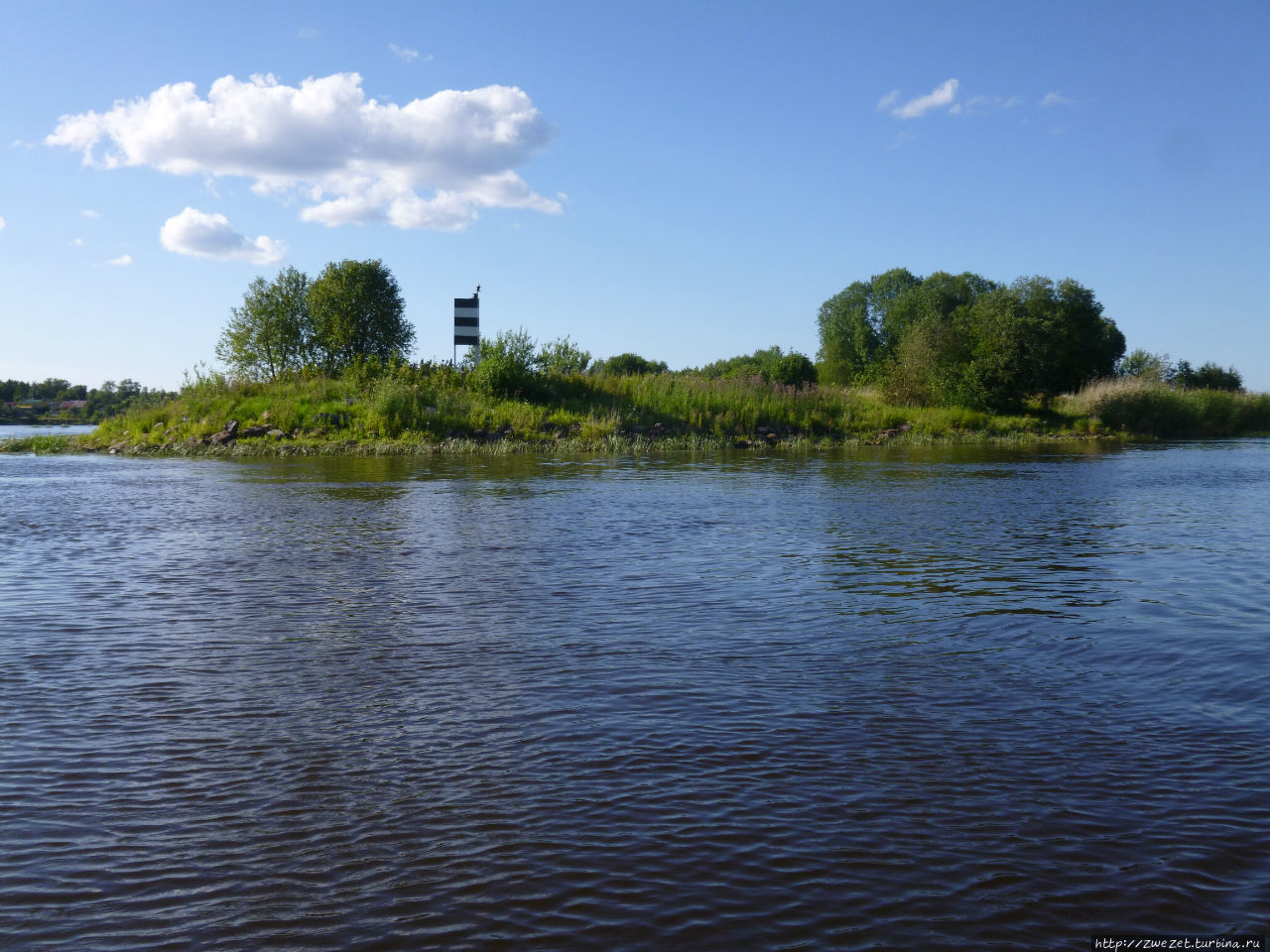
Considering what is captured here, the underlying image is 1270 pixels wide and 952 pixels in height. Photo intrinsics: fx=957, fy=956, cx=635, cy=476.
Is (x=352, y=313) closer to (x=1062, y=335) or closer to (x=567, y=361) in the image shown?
(x=567, y=361)

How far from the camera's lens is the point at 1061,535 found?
13.6 m

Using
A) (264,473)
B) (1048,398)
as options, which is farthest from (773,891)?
(1048,398)

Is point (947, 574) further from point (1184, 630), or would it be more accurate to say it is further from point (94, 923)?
point (94, 923)

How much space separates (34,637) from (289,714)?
3.32 metres

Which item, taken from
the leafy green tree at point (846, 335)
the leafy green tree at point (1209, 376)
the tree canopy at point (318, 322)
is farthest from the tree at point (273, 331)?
the leafy green tree at point (1209, 376)

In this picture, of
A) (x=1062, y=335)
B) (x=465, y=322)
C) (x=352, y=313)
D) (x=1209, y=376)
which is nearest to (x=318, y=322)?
(x=352, y=313)

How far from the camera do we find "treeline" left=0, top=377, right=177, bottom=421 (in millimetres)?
81312

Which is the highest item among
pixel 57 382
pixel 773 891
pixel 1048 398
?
pixel 57 382

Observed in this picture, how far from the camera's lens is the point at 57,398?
9325 centimetres

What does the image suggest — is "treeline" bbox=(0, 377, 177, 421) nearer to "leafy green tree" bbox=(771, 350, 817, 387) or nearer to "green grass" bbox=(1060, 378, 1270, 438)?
"leafy green tree" bbox=(771, 350, 817, 387)

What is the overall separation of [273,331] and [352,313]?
13.2ft

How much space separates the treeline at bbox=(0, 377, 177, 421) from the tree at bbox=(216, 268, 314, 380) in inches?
1261

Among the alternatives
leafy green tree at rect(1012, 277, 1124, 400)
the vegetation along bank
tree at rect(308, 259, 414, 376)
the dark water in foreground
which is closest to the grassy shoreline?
the vegetation along bank

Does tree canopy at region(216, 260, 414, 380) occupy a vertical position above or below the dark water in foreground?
above
